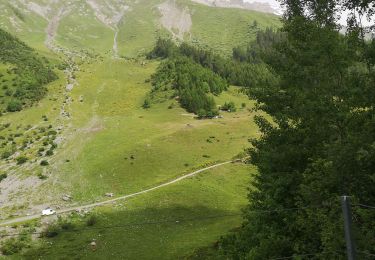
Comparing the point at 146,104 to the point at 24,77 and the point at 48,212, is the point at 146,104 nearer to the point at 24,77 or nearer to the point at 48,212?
the point at 24,77

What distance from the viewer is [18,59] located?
188 m

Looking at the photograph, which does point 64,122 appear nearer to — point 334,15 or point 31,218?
point 31,218

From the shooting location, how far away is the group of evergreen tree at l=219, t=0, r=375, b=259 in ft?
68.0

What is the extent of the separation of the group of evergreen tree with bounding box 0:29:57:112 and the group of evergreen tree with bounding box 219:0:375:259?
12141 cm

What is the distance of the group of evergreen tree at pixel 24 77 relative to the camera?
143250 millimetres

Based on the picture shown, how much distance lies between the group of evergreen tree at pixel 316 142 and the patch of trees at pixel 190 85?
296 feet

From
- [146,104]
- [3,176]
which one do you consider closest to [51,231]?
[3,176]

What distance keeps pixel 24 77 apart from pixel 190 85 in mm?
65660

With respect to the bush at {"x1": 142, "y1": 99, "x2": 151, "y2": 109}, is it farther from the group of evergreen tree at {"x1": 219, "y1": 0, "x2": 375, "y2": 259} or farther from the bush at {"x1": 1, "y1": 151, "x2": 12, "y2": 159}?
the group of evergreen tree at {"x1": 219, "y1": 0, "x2": 375, "y2": 259}

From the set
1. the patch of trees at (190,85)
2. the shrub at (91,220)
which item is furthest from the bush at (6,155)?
the patch of trees at (190,85)

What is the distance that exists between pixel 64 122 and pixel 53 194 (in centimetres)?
5159

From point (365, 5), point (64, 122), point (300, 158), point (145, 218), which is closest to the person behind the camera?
point (365, 5)

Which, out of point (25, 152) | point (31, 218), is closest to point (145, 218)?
point (31, 218)

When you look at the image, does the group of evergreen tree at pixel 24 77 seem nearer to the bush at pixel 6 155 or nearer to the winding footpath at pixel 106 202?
the bush at pixel 6 155
